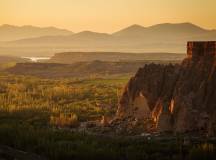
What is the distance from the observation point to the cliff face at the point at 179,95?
122 feet

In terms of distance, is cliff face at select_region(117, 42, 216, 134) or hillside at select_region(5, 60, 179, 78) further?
hillside at select_region(5, 60, 179, 78)

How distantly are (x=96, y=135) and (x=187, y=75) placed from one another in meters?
8.69

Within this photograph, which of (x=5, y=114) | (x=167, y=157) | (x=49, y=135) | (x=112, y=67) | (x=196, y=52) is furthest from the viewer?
(x=112, y=67)

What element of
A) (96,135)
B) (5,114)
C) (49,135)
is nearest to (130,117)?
(96,135)

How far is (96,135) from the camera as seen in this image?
1496 inches

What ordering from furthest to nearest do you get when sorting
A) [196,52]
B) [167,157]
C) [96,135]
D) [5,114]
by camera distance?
[5,114]
[196,52]
[96,135]
[167,157]

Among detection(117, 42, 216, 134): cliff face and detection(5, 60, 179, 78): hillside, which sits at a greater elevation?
detection(117, 42, 216, 134): cliff face

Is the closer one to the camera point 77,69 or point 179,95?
point 179,95

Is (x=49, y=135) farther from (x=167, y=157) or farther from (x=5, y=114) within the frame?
(x=5, y=114)

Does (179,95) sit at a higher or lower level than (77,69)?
higher

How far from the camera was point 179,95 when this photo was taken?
38781 mm

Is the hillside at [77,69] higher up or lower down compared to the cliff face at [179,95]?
lower down

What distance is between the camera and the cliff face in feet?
122

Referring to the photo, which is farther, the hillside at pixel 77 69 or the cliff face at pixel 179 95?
the hillside at pixel 77 69
